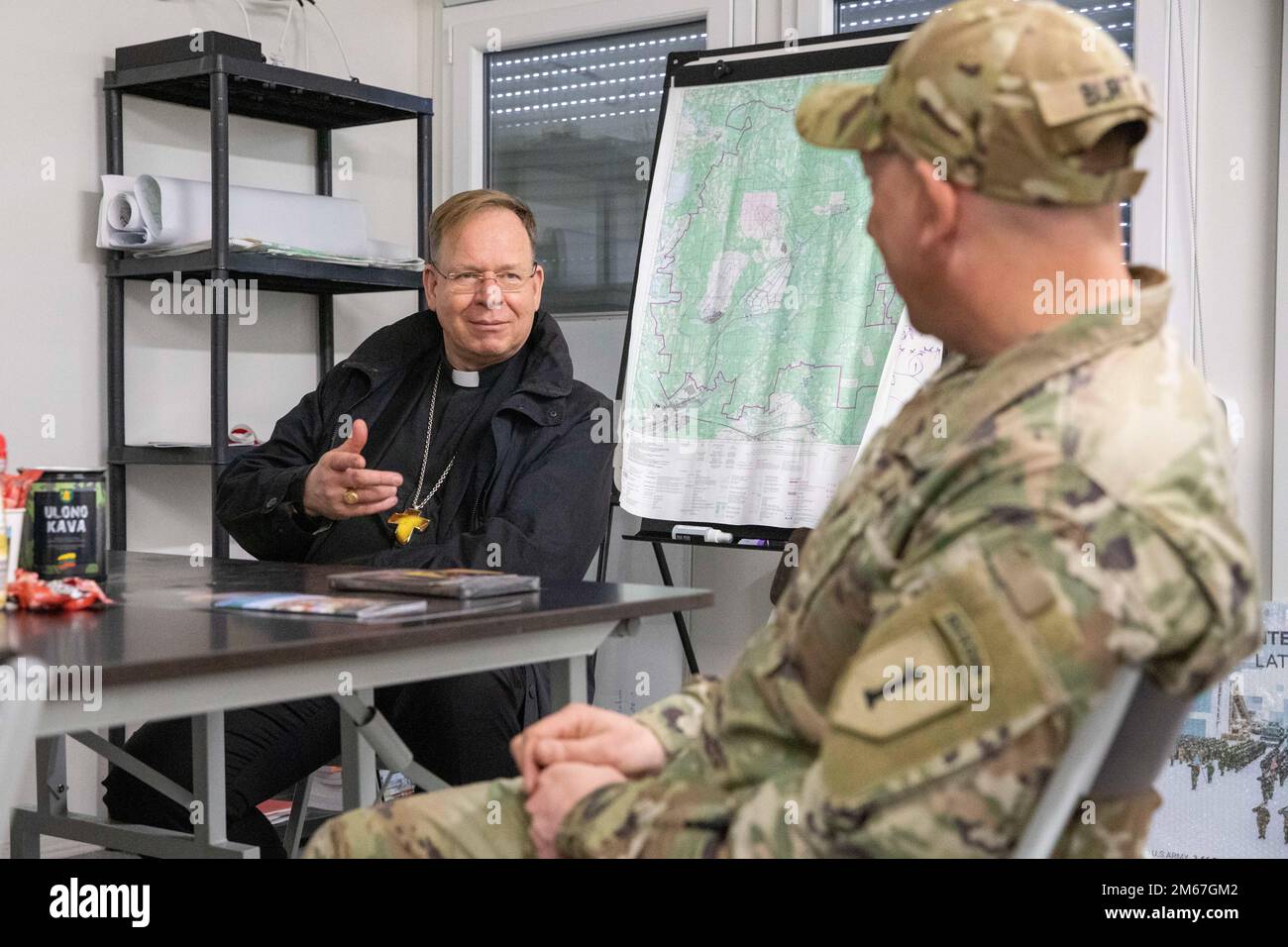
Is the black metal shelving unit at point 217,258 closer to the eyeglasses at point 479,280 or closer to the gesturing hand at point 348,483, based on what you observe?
the eyeglasses at point 479,280

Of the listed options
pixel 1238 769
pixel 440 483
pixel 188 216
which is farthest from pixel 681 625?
pixel 188 216

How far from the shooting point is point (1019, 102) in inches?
37.4

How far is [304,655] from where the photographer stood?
1348mm

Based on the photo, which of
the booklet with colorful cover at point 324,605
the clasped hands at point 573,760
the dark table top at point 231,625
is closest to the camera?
the clasped hands at point 573,760

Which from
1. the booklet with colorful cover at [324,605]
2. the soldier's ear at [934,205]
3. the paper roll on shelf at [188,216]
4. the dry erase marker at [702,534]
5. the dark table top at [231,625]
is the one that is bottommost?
the dry erase marker at [702,534]

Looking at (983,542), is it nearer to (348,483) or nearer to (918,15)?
(348,483)

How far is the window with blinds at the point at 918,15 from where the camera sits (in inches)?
119

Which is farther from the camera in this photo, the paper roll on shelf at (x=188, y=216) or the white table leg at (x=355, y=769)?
the paper roll on shelf at (x=188, y=216)

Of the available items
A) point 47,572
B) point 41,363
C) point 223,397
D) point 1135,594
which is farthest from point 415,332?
point 1135,594

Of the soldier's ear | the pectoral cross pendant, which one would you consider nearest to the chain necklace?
the pectoral cross pendant

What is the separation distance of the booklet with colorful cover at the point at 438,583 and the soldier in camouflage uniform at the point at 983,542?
1.87 feet

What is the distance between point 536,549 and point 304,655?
39.3 inches

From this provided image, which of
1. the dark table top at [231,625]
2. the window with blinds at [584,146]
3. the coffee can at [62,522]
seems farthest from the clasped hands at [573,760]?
the window with blinds at [584,146]

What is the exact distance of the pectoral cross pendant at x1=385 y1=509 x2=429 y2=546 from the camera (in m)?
2.52
